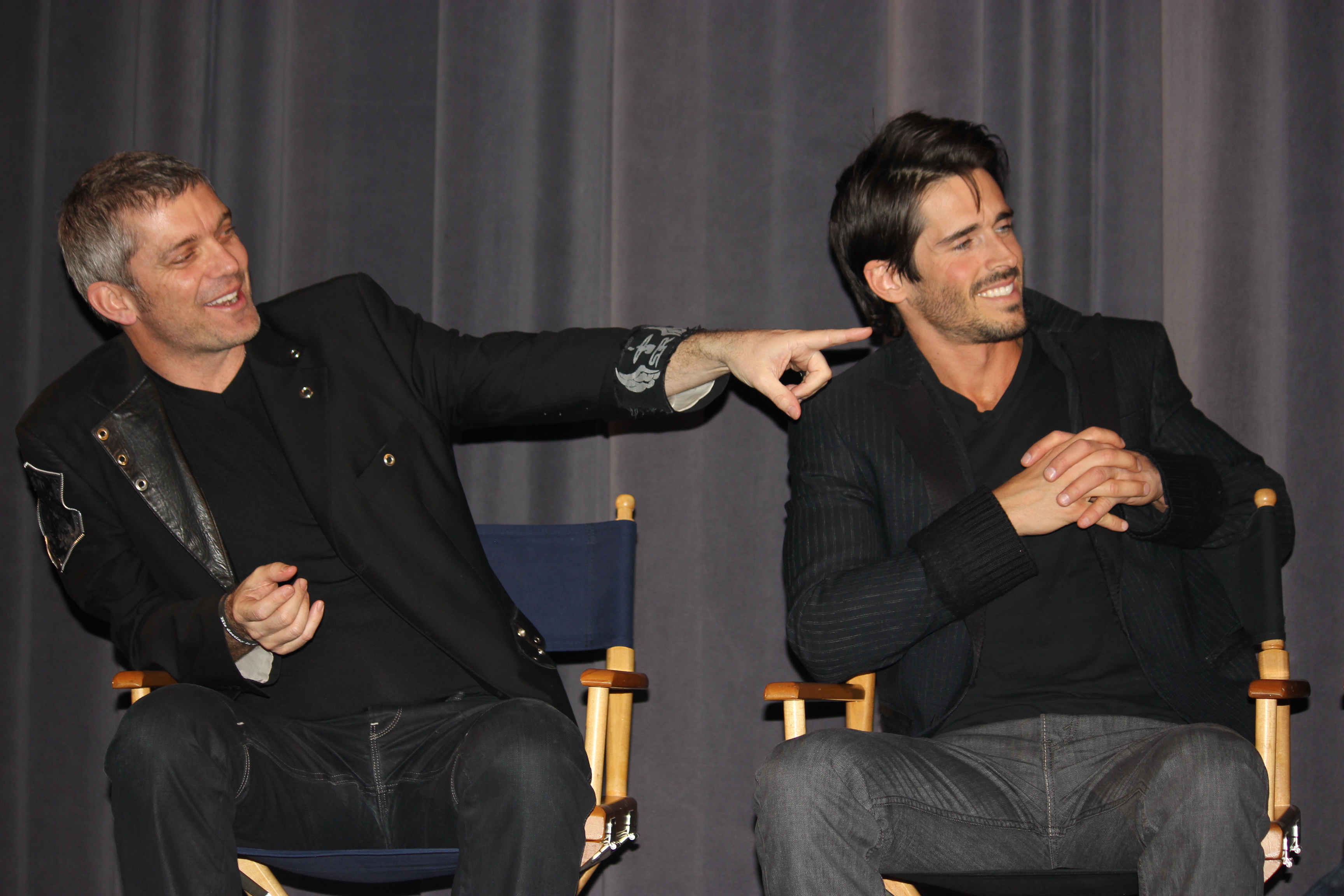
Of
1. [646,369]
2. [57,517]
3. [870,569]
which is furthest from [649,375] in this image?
[57,517]

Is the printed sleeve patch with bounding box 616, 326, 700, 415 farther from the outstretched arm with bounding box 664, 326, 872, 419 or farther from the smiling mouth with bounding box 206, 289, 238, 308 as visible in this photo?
the smiling mouth with bounding box 206, 289, 238, 308

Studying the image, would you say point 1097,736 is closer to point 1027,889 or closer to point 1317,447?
point 1027,889

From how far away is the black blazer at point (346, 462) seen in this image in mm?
1935

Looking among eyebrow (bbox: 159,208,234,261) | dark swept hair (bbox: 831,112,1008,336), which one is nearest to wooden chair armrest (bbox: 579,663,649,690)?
dark swept hair (bbox: 831,112,1008,336)

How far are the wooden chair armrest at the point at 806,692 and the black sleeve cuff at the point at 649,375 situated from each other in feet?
1.60

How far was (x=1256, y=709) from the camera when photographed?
6.17 feet

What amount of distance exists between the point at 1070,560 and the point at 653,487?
91 cm

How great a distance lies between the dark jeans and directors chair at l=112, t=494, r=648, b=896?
0.06 m

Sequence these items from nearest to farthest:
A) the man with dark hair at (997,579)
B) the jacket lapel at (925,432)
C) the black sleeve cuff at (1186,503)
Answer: the man with dark hair at (997,579), the black sleeve cuff at (1186,503), the jacket lapel at (925,432)

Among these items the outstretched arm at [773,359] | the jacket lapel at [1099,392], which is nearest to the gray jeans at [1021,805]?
the jacket lapel at [1099,392]

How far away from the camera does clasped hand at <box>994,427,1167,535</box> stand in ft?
5.75

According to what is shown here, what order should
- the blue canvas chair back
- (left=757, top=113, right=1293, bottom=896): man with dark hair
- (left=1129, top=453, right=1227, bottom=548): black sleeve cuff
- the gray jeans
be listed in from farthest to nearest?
the blue canvas chair back, (left=1129, top=453, right=1227, bottom=548): black sleeve cuff, (left=757, top=113, right=1293, bottom=896): man with dark hair, the gray jeans

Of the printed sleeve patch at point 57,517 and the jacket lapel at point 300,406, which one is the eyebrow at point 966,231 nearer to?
the jacket lapel at point 300,406

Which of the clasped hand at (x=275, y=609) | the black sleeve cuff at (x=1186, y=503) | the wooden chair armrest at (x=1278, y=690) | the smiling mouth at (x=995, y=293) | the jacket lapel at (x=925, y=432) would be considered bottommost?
the wooden chair armrest at (x=1278, y=690)
